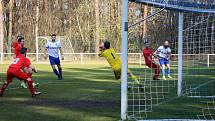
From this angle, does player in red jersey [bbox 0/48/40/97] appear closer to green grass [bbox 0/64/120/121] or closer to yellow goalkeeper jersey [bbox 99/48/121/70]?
green grass [bbox 0/64/120/121]

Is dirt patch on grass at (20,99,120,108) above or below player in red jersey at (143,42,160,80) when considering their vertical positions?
below

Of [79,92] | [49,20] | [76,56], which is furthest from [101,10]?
[79,92]

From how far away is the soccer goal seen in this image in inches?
387

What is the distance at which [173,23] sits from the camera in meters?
14.4

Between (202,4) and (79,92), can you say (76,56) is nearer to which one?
(79,92)

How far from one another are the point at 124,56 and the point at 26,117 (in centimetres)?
259

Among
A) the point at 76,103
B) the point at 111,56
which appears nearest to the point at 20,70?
the point at 76,103

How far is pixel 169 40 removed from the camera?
1659cm

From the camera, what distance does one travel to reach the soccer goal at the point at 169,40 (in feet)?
32.3

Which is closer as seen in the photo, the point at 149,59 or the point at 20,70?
the point at 20,70

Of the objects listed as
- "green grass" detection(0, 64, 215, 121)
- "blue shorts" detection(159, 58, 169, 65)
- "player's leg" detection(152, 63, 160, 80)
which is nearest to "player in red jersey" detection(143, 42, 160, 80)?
"player's leg" detection(152, 63, 160, 80)

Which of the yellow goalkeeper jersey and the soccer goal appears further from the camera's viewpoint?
the yellow goalkeeper jersey

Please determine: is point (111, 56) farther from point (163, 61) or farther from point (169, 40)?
point (163, 61)

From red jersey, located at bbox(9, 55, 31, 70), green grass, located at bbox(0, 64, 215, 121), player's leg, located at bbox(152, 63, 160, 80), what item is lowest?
green grass, located at bbox(0, 64, 215, 121)
